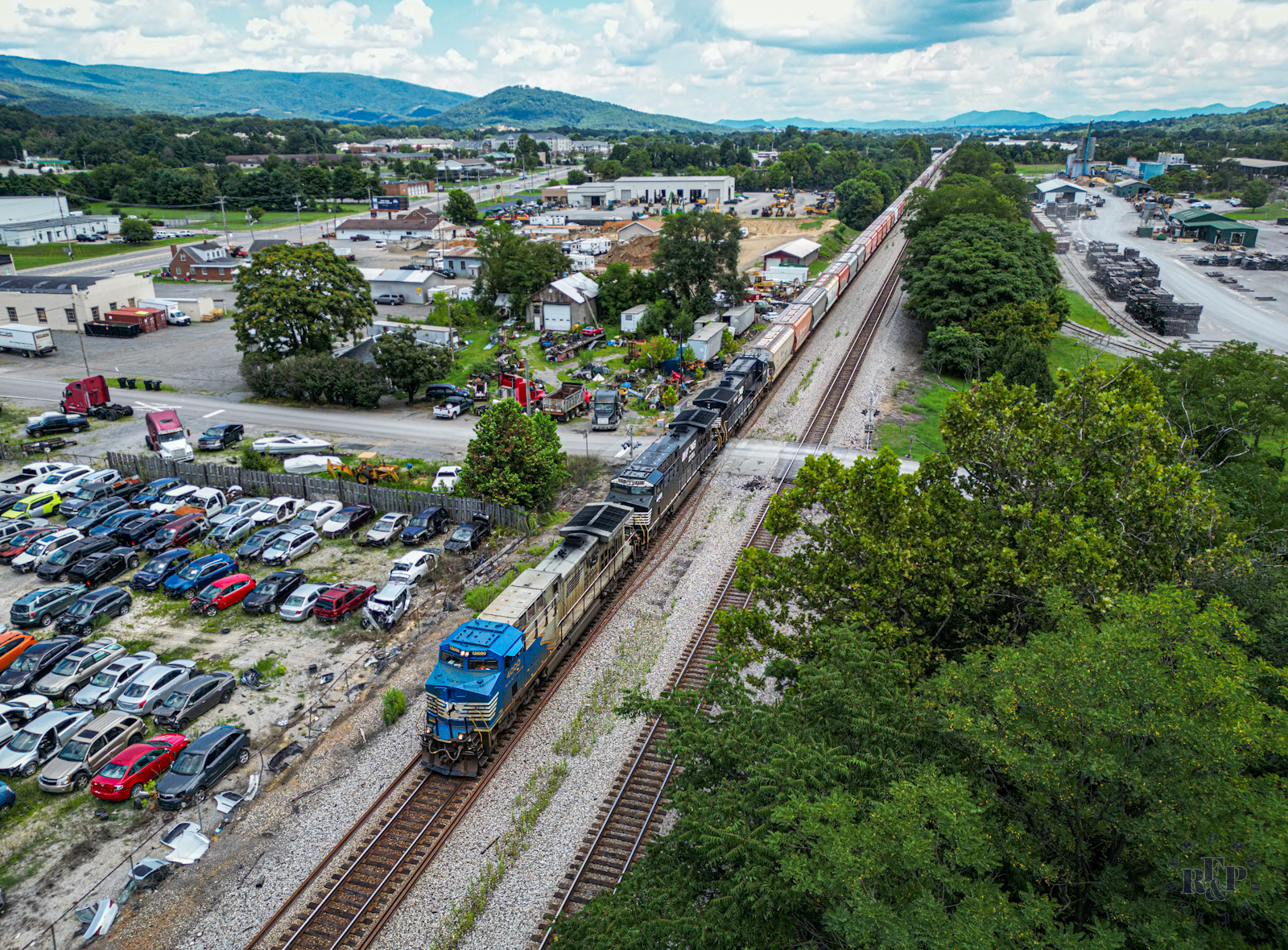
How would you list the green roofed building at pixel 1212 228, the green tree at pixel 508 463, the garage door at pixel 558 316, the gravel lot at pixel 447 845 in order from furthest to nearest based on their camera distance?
the green roofed building at pixel 1212 228 → the garage door at pixel 558 316 → the green tree at pixel 508 463 → the gravel lot at pixel 447 845

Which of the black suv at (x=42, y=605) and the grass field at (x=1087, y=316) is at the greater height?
the grass field at (x=1087, y=316)

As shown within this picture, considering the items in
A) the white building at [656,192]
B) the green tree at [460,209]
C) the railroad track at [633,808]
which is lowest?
the railroad track at [633,808]

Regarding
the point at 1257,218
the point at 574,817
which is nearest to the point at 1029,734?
the point at 574,817

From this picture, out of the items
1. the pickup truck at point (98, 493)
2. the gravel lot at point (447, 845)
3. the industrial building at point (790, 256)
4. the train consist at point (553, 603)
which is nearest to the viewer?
the gravel lot at point (447, 845)

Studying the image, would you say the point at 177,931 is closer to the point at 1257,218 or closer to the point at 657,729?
the point at 657,729

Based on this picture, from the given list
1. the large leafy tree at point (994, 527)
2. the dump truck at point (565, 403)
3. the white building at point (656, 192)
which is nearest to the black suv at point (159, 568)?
the dump truck at point (565, 403)

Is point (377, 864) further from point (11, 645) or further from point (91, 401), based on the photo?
point (91, 401)

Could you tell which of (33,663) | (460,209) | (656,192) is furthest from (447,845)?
(656,192)

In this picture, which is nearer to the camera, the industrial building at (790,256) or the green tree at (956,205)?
the green tree at (956,205)

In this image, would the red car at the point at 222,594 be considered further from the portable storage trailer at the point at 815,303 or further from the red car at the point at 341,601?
the portable storage trailer at the point at 815,303
